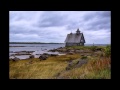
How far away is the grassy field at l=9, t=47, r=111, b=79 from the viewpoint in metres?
3.98

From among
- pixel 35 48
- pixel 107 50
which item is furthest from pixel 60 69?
pixel 107 50

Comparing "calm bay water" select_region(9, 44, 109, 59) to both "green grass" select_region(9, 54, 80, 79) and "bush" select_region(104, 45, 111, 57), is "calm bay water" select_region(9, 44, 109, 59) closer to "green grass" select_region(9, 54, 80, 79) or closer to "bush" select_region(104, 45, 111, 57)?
"green grass" select_region(9, 54, 80, 79)

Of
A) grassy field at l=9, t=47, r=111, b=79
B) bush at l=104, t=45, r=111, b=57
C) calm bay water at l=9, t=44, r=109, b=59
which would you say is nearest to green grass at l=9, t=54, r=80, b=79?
grassy field at l=9, t=47, r=111, b=79

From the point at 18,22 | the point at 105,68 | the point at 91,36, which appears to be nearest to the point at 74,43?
the point at 91,36

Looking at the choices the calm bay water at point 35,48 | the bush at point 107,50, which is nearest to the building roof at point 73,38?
the calm bay water at point 35,48

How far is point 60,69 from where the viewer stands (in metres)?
4.02

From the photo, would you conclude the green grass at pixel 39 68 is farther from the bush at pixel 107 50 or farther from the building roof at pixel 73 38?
the bush at pixel 107 50

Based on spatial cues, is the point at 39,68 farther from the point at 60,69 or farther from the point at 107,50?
the point at 107,50

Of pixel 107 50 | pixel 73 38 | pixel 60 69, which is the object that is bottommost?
pixel 60 69

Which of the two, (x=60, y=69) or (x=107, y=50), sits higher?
(x=107, y=50)
